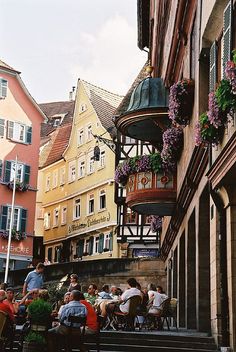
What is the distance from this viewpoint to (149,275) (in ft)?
118

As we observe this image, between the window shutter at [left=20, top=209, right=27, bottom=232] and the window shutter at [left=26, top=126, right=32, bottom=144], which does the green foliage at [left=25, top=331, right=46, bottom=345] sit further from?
the window shutter at [left=26, top=126, right=32, bottom=144]

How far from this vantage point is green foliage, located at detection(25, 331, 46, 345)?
39.9ft

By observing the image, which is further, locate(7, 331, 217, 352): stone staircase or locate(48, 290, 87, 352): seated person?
locate(7, 331, 217, 352): stone staircase

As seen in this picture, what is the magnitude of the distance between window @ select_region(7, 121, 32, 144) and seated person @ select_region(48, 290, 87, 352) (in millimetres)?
39580

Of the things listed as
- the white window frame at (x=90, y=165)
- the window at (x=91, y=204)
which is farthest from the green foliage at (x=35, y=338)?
the white window frame at (x=90, y=165)

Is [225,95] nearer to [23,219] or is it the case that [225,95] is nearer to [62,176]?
[23,219]

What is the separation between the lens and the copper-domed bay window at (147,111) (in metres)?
20.9

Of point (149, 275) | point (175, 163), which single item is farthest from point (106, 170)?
point (175, 163)

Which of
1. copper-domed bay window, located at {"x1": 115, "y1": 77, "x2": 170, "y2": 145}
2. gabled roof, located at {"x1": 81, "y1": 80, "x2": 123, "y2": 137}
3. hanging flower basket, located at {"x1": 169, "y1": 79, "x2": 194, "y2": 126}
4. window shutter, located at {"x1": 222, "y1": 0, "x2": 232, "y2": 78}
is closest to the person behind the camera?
window shutter, located at {"x1": 222, "y1": 0, "x2": 232, "y2": 78}

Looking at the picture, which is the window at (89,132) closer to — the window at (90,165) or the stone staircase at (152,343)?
the window at (90,165)

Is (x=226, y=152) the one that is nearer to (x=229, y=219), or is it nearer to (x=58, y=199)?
(x=229, y=219)

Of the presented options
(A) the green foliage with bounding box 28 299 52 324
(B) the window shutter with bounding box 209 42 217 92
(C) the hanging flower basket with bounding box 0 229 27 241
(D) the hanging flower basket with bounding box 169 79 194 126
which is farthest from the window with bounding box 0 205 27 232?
(A) the green foliage with bounding box 28 299 52 324

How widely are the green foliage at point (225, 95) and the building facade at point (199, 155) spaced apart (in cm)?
1

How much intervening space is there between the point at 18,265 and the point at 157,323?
1212 inches
